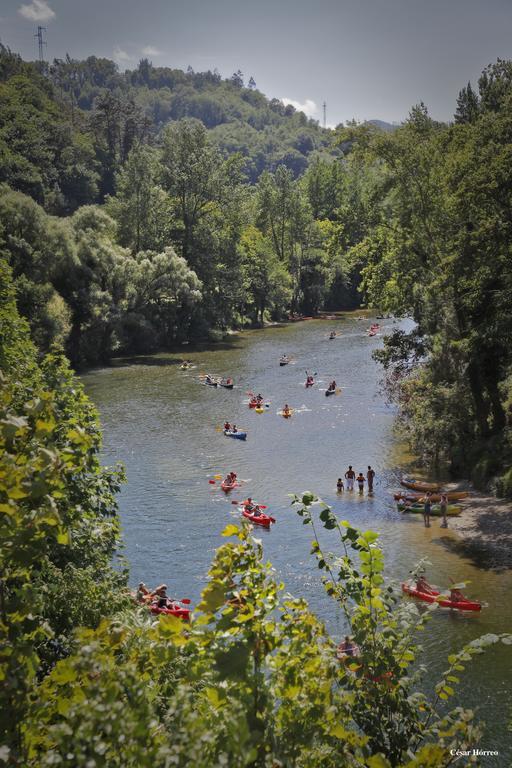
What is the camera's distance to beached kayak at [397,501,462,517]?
29552 millimetres

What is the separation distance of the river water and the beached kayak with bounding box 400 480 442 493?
675 mm

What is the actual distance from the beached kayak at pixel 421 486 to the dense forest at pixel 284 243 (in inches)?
70.4

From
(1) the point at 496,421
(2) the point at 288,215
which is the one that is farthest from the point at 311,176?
(1) the point at 496,421

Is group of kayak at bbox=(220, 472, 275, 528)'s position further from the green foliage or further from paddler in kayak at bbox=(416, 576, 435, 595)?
the green foliage

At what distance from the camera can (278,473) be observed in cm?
3588

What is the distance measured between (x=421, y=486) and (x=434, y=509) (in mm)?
2820

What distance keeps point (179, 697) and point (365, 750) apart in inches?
115

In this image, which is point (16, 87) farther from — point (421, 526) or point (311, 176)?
point (421, 526)

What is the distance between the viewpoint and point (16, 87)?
413 feet

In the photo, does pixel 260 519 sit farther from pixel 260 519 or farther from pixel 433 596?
pixel 433 596

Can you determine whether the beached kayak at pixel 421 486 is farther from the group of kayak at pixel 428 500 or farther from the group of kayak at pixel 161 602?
the group of kayak at pixel 161 602

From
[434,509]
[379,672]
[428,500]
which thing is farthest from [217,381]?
[379,672]

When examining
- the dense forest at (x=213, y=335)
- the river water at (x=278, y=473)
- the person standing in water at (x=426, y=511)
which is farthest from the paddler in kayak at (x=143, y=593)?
the person standing in water at (x=426, y=511)

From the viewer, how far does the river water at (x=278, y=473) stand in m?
21.2
